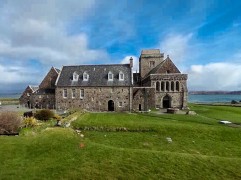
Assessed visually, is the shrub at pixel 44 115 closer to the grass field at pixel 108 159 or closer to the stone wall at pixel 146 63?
the grass field at pixel 108 159

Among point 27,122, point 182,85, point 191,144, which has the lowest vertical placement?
point 191,144

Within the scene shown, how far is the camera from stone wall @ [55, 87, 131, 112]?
48.2 metres

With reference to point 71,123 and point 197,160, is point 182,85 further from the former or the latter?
point 197,160

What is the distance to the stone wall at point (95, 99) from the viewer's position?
158 feet

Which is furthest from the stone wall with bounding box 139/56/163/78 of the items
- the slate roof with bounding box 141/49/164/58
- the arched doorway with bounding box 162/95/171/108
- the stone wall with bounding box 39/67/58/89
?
the stone wall with bounding box 39/67/58/89

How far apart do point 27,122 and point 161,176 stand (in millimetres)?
16281

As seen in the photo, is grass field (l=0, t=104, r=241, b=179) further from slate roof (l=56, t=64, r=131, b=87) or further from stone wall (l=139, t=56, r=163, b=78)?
stone wall (l=139, t=56, r=163, b=78)

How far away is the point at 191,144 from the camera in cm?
2255

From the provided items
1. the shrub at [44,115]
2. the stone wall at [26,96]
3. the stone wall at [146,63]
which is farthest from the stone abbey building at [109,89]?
the shrub at [44,115]

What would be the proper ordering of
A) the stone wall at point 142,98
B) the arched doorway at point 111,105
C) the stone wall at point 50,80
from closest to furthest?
the stone wall at point 142,98 → the arched doorway at point 111,105 → the stone wall at point 50,80

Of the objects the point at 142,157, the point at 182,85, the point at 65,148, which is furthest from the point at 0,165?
the point at 182,85

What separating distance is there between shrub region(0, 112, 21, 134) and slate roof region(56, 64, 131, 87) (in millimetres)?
28695

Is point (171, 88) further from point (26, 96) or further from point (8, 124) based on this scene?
point (26, 96)

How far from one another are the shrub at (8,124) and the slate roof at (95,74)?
94.1ft
